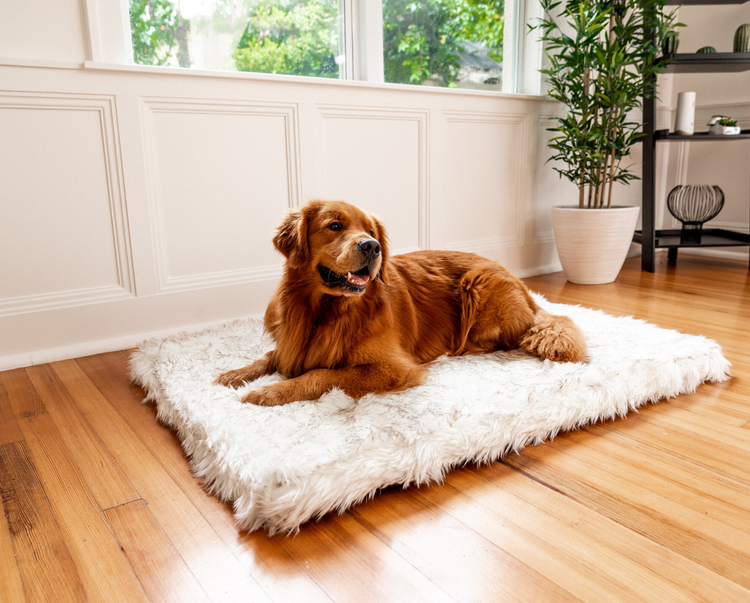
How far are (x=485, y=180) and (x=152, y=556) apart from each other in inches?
125

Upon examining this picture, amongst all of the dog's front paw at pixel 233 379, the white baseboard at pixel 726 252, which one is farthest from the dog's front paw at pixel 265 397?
the white baseboard at pixel 726 252

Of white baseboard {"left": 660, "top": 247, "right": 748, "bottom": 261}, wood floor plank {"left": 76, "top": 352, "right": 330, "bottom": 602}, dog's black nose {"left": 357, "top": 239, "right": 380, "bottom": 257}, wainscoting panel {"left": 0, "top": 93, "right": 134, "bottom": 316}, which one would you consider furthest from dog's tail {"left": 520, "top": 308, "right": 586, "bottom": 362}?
white baseboard {"left": 660, "top": 247, "right": 748, "bottom": 261}

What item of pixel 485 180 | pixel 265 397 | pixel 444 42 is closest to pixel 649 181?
pixel 485 180

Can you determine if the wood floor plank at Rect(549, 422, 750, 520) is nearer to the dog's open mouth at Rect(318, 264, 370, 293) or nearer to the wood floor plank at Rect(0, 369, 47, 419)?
the dog's open mouth at Rect(318, 264, 370, 293)

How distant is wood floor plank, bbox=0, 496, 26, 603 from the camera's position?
104 cm

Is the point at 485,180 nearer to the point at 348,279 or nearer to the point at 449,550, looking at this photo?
the point at 348,279

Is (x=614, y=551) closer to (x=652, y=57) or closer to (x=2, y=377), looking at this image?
(x=2, y=377)

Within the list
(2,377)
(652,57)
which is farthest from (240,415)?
(652,57)

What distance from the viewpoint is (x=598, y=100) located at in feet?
11.5

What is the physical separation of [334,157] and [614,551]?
2481 mm

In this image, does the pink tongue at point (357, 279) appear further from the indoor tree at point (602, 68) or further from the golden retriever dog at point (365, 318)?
the indoor tree at point (602, 68)

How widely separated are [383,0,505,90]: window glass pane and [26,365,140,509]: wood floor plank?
2.53m

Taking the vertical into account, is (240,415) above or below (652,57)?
below

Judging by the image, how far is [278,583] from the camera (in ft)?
3.50
